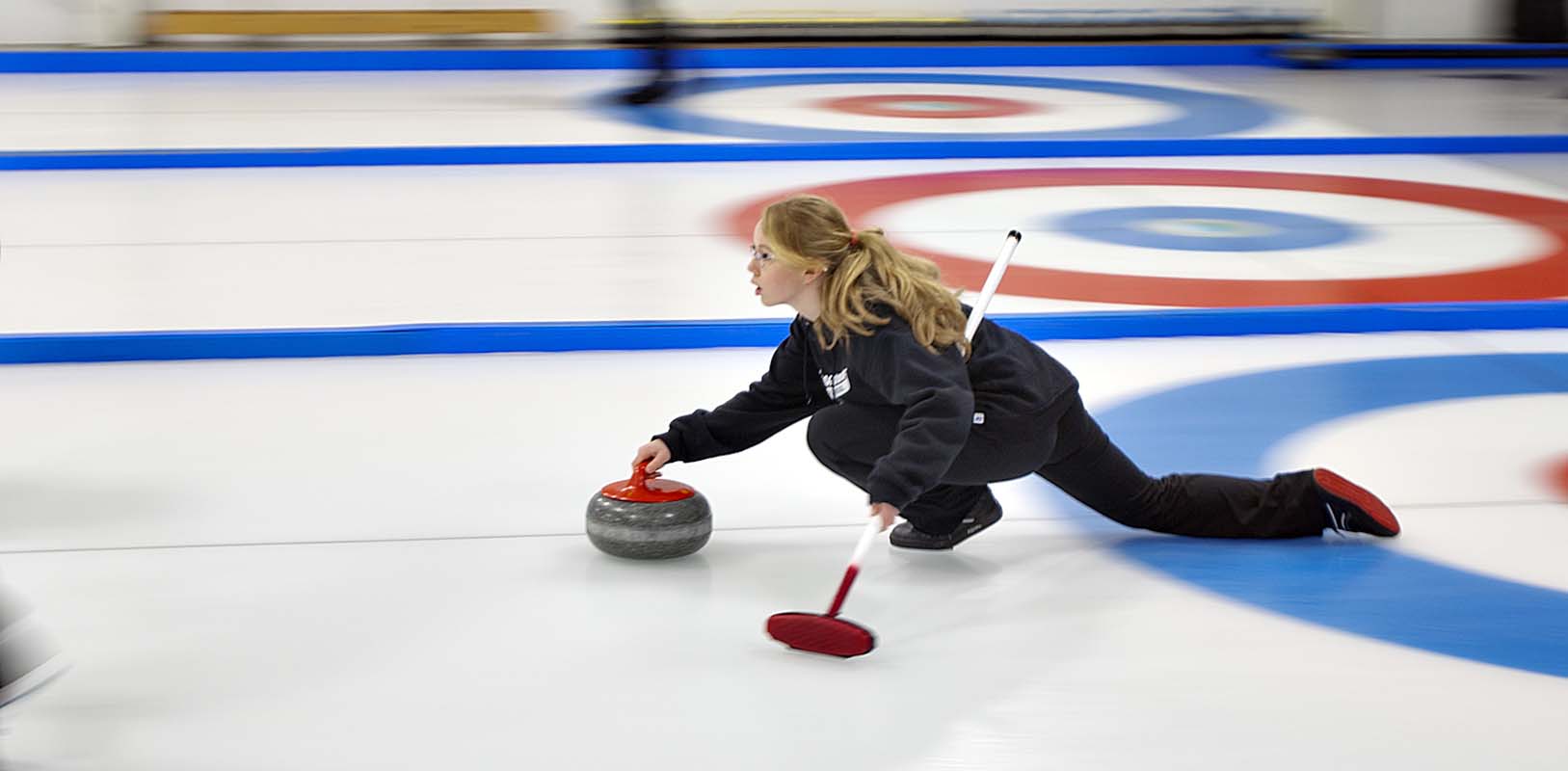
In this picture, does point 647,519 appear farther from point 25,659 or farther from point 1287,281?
point 1287,281

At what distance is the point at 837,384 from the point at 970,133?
508 cm

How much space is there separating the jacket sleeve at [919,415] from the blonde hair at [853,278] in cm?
2

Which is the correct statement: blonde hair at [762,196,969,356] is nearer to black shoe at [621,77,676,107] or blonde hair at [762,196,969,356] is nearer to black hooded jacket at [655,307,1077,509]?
black hooded jacket at [655,307,1077,509]

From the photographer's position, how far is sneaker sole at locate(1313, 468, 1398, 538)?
275cm

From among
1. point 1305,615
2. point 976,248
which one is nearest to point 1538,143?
point 976,248

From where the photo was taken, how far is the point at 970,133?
752 cm

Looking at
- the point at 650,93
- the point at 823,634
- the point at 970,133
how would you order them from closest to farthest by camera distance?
the point at 823,634, the point at 970,133, the point at 650,93

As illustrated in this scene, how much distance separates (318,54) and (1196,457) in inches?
308

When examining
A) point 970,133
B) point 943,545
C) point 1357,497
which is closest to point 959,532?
point 943,545

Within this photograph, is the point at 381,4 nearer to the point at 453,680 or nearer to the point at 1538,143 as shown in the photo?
the point at 1538,143

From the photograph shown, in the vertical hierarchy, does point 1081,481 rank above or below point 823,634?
above

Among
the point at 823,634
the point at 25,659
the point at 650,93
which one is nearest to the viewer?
the point at 25,659

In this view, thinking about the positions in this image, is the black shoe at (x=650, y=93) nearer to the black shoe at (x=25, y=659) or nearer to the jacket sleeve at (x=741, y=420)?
the jacket sleeve at (x=741, y=420)

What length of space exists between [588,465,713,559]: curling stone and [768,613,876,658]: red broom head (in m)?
0.34
